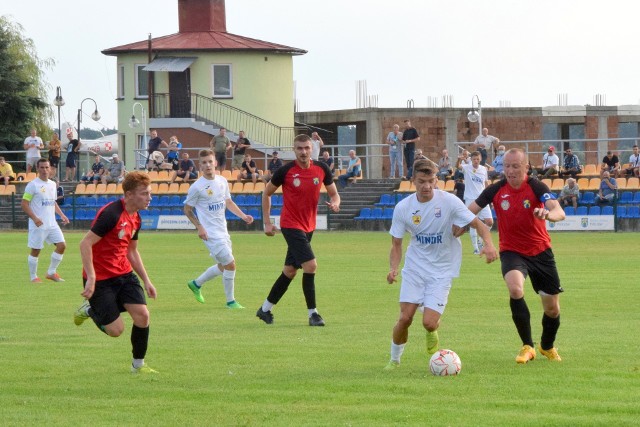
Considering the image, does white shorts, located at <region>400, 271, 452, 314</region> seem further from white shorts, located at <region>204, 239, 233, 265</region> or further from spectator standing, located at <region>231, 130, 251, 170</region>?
spectator standing, located at <region>231, 130, 251, 170</region>

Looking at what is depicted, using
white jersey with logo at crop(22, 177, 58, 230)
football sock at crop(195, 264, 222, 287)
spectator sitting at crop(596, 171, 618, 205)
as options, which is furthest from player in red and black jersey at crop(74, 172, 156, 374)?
spectator sitting at crop(596, 171, 618, 205)

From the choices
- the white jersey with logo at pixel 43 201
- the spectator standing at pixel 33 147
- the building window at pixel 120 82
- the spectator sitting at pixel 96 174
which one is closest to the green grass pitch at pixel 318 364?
the white jersey with logo at pixel 43 201

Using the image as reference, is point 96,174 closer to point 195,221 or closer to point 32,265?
point 32,265

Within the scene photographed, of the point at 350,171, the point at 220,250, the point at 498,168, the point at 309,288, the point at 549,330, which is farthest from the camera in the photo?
the point at 350,171

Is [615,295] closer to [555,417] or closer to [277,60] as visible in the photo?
[555,417]

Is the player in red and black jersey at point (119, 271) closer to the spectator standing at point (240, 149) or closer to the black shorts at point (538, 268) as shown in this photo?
the black shorts at point (538, 268)

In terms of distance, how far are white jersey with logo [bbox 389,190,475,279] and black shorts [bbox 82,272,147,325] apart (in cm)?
230

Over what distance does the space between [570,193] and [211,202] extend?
72.8 ft

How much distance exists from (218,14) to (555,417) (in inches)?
2118

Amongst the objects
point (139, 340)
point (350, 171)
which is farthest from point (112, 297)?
point (350, 171)

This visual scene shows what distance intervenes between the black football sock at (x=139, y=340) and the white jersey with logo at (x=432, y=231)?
2.31m

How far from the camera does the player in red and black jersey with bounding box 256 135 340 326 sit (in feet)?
47.4

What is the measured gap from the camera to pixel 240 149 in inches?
1751

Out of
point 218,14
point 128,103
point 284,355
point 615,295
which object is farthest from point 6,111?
point 284,355
